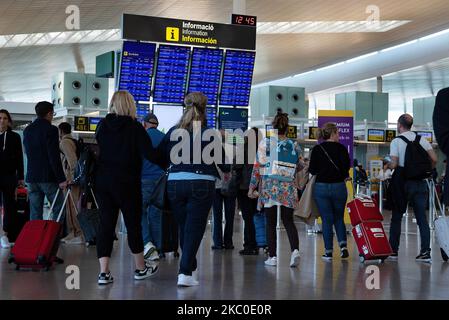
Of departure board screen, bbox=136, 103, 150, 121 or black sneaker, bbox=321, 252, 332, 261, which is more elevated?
departure board screen, bbox=136, 103, 150, 121

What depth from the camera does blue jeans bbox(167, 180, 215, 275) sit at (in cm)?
587

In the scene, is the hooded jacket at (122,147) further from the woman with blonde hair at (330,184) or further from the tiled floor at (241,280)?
the woman with blonde hair at (330,184)

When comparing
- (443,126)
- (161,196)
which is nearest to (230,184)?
(161,196)

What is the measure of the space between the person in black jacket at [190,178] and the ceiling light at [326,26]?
17514 millimetres

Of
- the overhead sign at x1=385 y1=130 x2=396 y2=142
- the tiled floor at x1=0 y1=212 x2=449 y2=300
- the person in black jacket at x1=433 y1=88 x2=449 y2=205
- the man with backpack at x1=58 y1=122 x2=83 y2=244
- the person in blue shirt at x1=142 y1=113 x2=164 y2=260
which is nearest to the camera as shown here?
the person in black jacket at x1=433 y1=88 x2=449 y2=205

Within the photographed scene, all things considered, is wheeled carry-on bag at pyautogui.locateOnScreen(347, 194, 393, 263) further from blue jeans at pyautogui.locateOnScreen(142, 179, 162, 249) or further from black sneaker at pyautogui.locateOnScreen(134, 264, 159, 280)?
black sneaker at pyautogui.locateOnScreen(134, 264, 159, 280)

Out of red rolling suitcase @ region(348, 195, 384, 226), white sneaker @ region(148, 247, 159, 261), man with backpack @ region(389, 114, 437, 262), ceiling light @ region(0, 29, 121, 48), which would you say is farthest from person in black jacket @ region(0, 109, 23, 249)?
ceiling light @ region(0, 29, 121, 48)

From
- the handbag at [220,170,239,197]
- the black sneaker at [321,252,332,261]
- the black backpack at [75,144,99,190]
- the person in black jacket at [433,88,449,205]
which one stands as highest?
the person in black jacket at [433,88,449,205]

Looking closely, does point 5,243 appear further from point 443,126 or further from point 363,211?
point 443,126

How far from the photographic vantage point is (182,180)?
5.89 m

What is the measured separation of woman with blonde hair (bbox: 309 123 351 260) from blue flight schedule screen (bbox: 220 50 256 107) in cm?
356

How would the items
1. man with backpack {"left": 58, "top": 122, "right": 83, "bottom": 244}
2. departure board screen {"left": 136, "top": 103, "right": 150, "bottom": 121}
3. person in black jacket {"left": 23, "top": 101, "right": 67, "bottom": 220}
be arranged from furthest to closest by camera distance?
departure board screen {"left": 136, "top": 103, "right": 150, "bottom": 121}
man with backpack {"left": 58, "top": 122, "right": 83, "bottom": 244}
person in black jacket {"left": 23, "top": 101, "right": 67, "bottom": 220}

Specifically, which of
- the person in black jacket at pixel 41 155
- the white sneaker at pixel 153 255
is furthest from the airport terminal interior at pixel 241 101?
the person in black jacket at pixel 41 155
